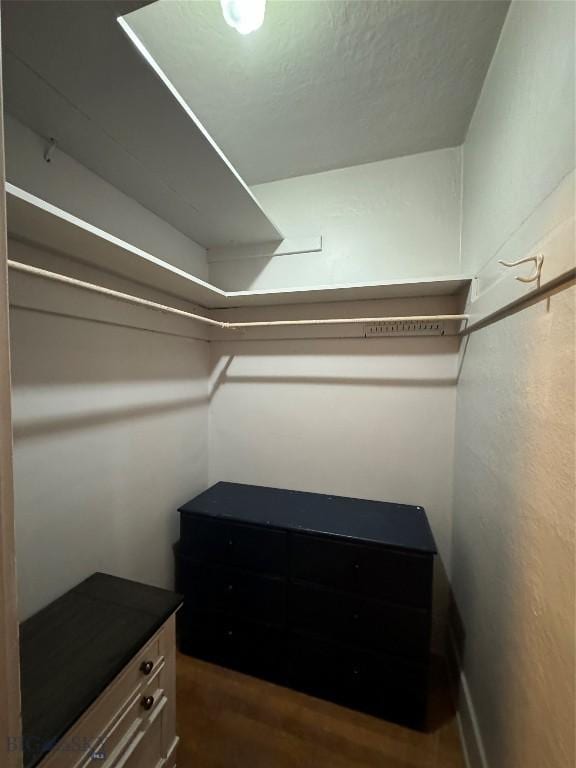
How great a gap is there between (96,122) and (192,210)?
59 centimetres

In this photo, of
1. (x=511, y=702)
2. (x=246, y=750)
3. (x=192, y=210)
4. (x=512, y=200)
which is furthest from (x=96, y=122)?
(x=246, y=750)

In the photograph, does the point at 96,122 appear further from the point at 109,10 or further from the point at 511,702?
the point at 511,702

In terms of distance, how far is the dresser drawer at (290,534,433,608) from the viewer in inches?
52.9

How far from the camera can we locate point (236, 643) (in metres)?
1.60

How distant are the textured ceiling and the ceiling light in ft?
0.46

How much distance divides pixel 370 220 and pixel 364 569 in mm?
1892

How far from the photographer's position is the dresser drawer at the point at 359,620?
135 centimetres

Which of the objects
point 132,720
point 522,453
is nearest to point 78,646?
point 132,720

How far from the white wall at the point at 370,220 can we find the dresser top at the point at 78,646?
178 centimetres

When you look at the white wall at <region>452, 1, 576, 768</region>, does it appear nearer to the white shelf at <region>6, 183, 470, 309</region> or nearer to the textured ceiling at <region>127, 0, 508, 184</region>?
the textured ceiling at <region>127, 0, 508, 184</region>

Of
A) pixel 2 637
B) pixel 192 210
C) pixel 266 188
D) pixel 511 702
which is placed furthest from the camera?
pixel 266 188

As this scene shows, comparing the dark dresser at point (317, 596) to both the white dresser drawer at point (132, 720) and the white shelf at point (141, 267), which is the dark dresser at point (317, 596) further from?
the white shelf at point (141, 267)

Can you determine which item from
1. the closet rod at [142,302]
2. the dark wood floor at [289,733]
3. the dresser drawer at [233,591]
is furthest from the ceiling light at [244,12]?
the dark wood floor at [289,733]

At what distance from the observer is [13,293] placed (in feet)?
3.33
